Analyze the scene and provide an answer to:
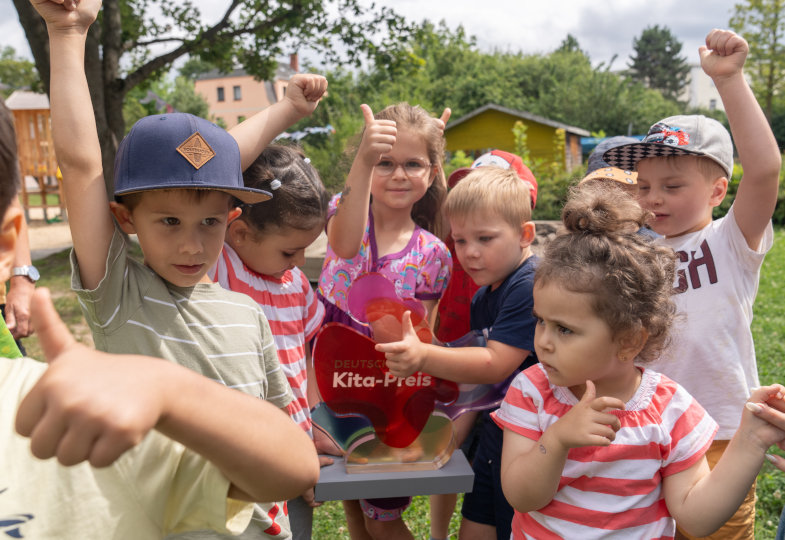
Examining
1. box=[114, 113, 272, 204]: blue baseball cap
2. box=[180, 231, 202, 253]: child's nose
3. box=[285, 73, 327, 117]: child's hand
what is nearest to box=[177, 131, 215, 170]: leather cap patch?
box=[114, 113, 272, 204]: blue baseball cap

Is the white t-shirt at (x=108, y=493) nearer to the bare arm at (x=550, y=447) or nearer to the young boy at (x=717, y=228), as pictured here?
the bare arm at (x=550, y=447)

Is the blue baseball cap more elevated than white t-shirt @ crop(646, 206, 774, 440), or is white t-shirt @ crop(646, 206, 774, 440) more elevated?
the blue baseball cap

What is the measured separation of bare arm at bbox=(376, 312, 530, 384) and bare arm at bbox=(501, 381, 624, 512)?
1.06ft

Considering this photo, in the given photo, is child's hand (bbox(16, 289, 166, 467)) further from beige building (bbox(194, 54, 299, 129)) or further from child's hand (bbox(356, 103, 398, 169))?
beige building (bbox(194, 54, 299, 129))

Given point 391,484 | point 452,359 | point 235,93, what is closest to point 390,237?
point 452,359

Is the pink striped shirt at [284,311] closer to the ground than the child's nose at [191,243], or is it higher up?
closer to the ground

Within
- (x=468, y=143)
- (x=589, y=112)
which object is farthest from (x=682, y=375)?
(x=589, y=112)

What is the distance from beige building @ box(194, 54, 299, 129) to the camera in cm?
6550

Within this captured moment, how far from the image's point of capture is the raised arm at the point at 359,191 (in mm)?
2184

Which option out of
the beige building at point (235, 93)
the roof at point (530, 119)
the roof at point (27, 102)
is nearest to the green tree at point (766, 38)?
the roof at point (530, 119)

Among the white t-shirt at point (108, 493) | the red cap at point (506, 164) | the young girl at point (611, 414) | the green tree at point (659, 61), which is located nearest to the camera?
the white t-shirt at point (108, 493)

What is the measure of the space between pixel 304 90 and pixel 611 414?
4.76 ft

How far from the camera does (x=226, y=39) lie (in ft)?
32.3

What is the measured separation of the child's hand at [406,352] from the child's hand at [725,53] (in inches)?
50.6
